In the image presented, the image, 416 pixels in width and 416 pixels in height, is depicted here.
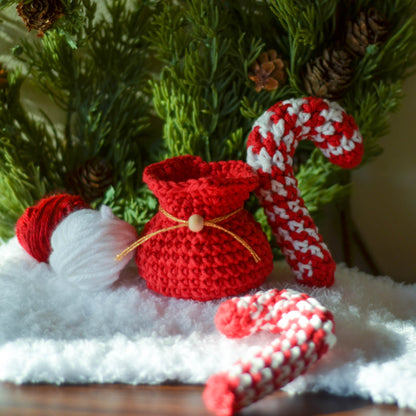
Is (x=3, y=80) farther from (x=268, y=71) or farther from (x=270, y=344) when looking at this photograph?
(x=270, y=344)

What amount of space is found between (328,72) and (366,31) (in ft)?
0.28

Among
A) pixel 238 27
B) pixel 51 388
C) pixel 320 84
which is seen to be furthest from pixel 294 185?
pixel 51 388

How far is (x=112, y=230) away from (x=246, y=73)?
339mm

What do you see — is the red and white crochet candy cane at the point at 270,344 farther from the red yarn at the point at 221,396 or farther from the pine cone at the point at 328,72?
the pine cone at the point at 328,72

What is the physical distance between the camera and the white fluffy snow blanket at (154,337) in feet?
1.70

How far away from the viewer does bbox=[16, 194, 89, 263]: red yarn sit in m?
0.72

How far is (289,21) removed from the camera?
746mm

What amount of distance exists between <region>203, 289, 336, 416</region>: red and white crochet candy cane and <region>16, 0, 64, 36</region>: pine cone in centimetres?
48

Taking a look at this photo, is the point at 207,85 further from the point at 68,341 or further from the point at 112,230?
the point at 68,341

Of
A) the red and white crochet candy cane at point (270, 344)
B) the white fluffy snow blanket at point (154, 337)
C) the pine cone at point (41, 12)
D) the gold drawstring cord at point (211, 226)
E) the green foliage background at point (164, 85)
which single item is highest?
the pine cone at point (41, 12)

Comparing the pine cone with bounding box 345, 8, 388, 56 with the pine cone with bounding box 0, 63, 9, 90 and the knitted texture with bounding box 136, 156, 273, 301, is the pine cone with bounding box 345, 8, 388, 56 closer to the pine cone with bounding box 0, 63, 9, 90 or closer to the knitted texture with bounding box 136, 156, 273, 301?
the knitted texture with bounding box 136, 156, 273, 301

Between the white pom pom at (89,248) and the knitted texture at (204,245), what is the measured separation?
44mm

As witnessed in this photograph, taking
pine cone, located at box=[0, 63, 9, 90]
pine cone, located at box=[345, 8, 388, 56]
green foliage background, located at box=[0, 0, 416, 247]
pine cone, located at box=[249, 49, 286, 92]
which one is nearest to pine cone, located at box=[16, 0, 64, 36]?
green foliage background, located at box=[0, 0, 416, 247]

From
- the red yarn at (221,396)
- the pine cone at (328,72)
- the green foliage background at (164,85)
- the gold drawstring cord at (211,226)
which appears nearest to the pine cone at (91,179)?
the green foliage background at (164,85)
